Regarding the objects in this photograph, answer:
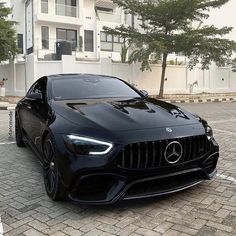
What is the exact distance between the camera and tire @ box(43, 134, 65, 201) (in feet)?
13.0

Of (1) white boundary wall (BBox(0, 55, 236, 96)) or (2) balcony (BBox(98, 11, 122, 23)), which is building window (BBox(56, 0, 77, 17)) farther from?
(1) white boundary wall (BBox(0, 55, 236, 96))

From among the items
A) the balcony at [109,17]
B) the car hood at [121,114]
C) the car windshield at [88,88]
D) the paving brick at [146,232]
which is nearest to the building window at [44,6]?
the balcony at [109,17]

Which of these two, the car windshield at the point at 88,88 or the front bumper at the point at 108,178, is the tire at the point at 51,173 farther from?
the car windshield at the point at 88,88

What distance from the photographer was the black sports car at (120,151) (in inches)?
144

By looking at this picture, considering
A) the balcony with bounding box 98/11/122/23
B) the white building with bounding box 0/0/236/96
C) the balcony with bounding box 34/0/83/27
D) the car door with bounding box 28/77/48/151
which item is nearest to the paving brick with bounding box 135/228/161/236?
the car door with bounding box 28/77/48/151

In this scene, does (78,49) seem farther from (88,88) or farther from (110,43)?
(88,88)

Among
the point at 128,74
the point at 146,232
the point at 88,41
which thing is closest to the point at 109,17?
the point at 88,41

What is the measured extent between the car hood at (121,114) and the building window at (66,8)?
26477mm

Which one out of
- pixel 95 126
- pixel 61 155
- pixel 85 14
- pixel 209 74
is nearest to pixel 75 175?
pixel 61 155

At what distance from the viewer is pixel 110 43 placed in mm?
32562

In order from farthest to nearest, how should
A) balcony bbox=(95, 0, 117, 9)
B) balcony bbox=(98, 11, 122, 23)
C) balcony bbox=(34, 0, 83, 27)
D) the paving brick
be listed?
balcony bbox=(95, 0, 117, 9) < balcony bbox=(98, 11, 122, 23) < balcony bbox=(34, 0, 83, 27) < the paving brick

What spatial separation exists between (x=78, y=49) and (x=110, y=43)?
3.50m

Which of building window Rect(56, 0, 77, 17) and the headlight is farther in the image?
building window Rect(56, 0, 77, 17)

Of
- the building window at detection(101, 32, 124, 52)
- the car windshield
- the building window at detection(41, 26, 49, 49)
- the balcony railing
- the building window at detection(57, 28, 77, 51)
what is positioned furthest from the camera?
the building window at detection(101, 32, 124, 52)
